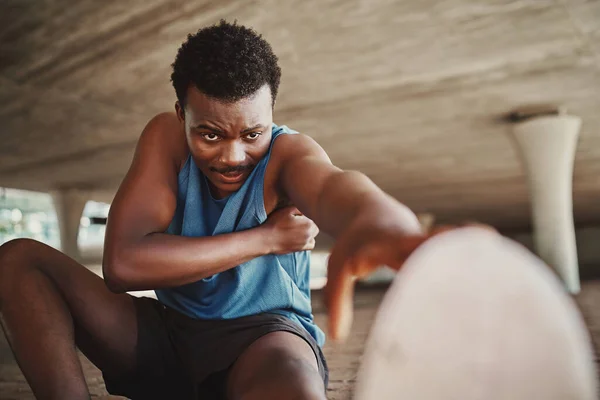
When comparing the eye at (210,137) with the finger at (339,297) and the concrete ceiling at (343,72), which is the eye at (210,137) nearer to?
the finger at (339,297)

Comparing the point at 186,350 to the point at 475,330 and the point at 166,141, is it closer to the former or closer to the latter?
the point at 166,141

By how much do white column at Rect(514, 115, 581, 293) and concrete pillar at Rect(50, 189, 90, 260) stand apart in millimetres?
11157

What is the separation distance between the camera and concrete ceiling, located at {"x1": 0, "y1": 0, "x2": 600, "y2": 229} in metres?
5.43

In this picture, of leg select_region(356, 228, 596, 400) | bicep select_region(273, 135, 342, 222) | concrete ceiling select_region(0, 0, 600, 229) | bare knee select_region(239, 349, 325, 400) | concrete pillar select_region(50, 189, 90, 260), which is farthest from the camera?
concrete pillar select_region(50, 189, 90, 260)

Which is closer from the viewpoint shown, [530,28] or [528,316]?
[528,316]

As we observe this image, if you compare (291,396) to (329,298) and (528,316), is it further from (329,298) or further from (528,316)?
(528,316)

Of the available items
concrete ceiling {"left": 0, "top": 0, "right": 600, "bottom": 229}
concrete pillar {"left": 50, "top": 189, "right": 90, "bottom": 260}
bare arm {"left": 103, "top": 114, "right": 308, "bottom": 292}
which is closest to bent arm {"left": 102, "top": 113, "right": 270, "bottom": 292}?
bare arm {"left": 103, "top": 114, "right": 308, "bottom": 292}

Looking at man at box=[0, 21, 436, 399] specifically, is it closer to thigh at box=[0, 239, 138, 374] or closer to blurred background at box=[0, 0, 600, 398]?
thigh at box=[0, 239, 138, 374]

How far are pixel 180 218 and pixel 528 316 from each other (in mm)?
1158

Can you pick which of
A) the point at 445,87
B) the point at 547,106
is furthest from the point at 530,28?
the point at 547,106

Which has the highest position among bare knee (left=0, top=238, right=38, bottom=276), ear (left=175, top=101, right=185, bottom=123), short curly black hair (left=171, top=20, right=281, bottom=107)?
short curly black hair (left=171, top=20, right=281, bottom=107)

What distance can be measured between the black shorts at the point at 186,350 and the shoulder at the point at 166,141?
41cm

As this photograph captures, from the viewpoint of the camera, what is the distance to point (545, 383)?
0.67 meters

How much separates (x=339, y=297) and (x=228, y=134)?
0.81 m
